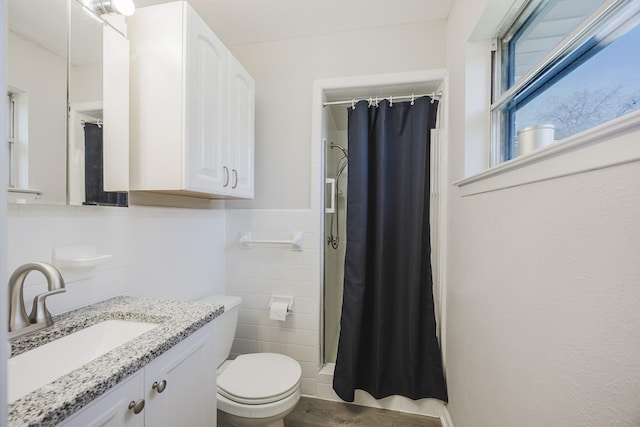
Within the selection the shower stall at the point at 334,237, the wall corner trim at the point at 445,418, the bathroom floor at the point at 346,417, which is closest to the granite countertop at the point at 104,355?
the bathroom floor at the point at 346,417

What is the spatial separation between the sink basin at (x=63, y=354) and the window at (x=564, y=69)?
157 centimetres

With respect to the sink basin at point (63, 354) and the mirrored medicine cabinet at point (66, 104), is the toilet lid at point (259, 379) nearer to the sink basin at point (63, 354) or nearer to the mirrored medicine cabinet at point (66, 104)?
the sink basin at point (63, 354)

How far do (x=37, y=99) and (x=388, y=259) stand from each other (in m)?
1.82

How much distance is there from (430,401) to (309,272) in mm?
1126

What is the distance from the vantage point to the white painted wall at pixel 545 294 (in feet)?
1.67

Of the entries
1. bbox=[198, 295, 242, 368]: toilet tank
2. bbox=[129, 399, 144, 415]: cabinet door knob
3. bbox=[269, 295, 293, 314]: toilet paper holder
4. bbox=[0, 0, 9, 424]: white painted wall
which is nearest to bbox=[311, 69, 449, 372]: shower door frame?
bbox=[269, 295, 293, 314]: toilet paper holder

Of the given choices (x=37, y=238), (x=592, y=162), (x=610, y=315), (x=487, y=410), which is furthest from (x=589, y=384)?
(x=37, y=238)

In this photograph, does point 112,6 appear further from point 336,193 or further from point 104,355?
point 336,193

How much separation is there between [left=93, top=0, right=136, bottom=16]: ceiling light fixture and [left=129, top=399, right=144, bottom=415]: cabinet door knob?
139 centimetres

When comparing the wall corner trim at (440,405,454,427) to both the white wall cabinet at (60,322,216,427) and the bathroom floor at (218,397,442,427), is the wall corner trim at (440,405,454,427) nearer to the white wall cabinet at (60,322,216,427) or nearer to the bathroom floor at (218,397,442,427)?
the bathroom floor at (218,397,442,427)

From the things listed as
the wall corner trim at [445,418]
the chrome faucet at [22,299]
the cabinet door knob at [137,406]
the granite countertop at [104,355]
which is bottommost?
the wall corner trim at [445,418]

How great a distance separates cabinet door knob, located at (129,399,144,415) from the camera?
27.8 inches

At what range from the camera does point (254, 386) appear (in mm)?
1350

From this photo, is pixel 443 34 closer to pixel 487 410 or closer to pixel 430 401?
pixel 487 410
